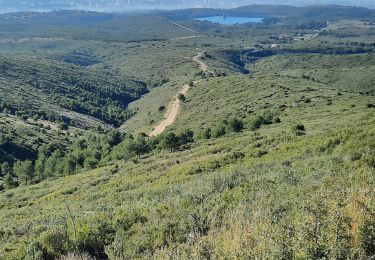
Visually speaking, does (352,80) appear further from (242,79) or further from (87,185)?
(87,185)

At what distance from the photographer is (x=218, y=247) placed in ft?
23.4

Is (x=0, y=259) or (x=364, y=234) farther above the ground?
(x=364, y=234)

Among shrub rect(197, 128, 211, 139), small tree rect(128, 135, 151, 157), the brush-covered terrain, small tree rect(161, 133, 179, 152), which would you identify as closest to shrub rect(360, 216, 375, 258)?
the brush-covered terrain

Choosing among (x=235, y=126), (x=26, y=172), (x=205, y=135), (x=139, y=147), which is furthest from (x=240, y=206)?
(x=26, y=172)

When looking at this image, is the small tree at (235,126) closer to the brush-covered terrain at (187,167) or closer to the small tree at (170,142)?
the brush-covered terrain at (187,167)

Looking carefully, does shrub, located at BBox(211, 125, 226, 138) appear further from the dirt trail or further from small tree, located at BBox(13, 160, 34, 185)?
small tree, located at BBox(13, 160, 34, 185)

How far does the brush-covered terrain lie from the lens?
298 inches

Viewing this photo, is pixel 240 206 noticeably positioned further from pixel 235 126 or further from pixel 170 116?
pixel 170 116

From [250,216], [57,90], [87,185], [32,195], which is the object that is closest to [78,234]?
[250,216]

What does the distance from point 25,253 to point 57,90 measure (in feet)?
442

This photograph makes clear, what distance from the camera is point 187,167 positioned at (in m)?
32.2

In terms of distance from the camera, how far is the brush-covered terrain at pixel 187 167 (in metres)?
7.56

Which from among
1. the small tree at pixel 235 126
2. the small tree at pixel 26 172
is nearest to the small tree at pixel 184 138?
the small tree at pixel 235 126

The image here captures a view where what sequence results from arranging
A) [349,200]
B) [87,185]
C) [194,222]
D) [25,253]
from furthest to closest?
[87,185], [25,253], [194,222], [349,200]
